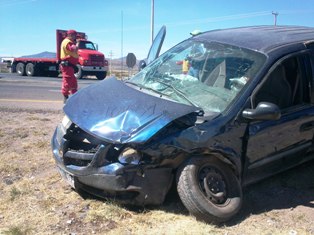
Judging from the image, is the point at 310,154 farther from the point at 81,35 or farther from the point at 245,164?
the point at 81,35

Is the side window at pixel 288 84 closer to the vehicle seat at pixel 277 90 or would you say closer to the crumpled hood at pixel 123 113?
the vehicle seat at pixel 277 90

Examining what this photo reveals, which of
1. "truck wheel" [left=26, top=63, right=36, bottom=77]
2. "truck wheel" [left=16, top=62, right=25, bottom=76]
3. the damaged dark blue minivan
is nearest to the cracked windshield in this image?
the damaged dark blue minivan

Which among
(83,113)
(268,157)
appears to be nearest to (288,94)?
(268,157)

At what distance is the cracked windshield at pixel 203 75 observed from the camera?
157 inches

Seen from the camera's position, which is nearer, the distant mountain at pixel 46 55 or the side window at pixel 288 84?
the side window at pixel 288 84

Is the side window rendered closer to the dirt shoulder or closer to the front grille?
the dirt shoulder

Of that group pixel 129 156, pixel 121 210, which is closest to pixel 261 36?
pixel 129 156

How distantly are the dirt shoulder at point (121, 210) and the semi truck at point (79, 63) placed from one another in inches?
760

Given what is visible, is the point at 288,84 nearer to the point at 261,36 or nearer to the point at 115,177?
the point at 261,36

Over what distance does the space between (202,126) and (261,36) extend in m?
1.52

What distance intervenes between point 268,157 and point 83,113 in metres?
1.87

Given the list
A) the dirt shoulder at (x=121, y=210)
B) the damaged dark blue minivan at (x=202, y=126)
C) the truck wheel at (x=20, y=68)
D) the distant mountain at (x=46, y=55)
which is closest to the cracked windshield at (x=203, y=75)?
the damaged dark blue minivan at (x=202, y=126)

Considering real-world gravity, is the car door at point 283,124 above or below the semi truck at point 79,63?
above

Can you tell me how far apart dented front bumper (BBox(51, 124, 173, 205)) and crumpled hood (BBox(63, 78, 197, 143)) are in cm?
17
